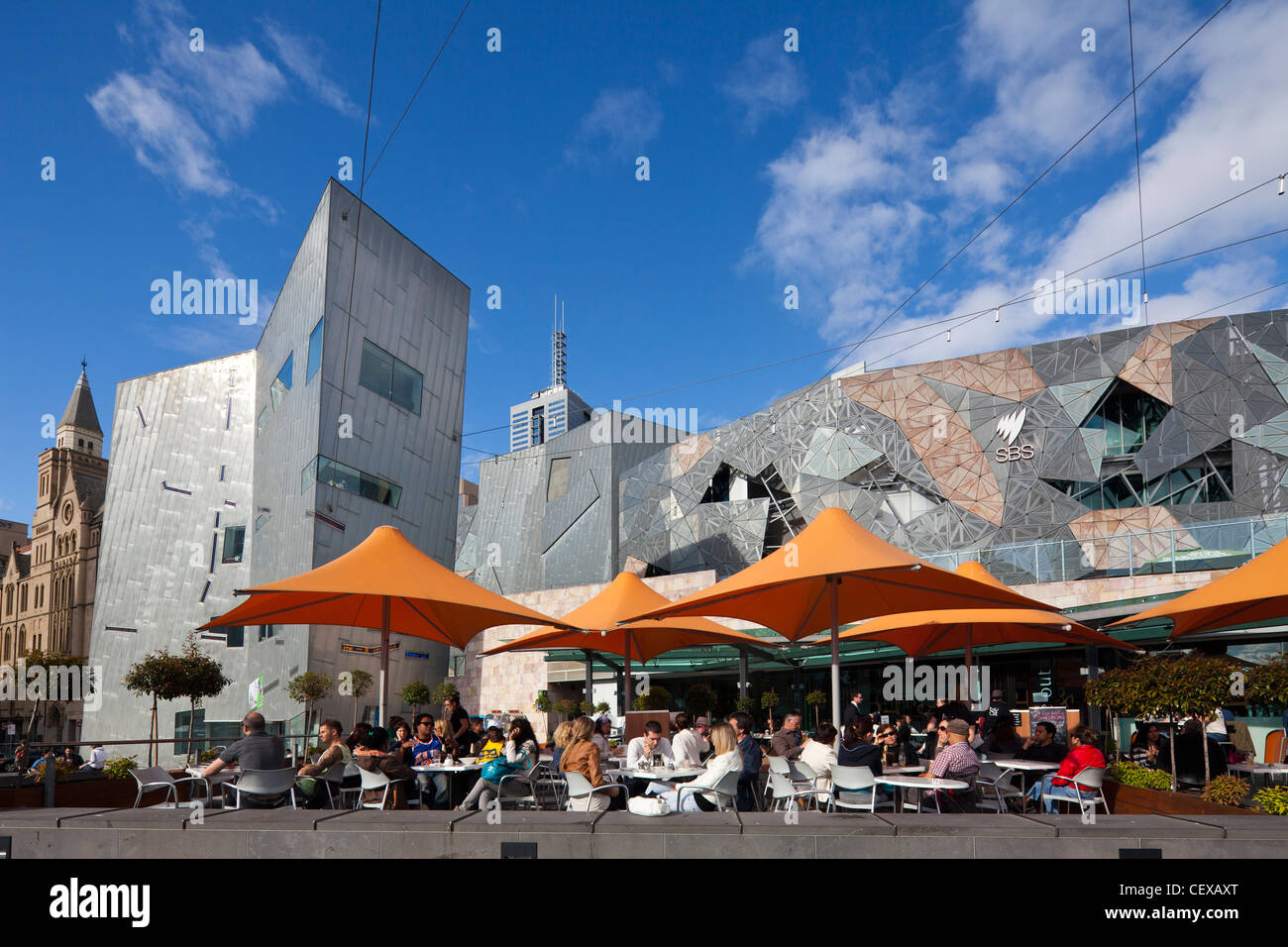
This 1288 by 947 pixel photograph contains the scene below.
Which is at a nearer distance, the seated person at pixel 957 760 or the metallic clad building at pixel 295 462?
the seated person at pixel 957 760

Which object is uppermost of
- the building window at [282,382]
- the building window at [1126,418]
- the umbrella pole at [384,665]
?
the building window at [282,382]

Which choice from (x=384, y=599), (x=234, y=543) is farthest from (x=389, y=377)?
(x=384, y=599)

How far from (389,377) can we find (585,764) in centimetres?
2363

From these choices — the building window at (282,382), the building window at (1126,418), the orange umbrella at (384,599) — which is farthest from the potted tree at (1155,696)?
the building window at (282,382)

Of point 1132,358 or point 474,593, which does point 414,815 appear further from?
point 1132,358

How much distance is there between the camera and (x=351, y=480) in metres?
27.8

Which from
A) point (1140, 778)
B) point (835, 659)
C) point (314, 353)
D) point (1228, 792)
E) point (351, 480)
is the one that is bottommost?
point (1140, 778)

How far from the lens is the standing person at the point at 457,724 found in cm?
1159

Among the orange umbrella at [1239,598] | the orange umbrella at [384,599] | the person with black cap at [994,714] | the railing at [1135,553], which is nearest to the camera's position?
the orange umbrella at [1239,598]

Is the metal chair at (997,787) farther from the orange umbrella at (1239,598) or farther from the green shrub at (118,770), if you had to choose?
the green shrub at (118,770)

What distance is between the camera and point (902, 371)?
107 feet

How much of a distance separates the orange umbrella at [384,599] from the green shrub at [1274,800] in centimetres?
738

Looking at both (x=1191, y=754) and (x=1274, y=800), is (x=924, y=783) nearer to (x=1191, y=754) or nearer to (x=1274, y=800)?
(x=1274, y=800)
